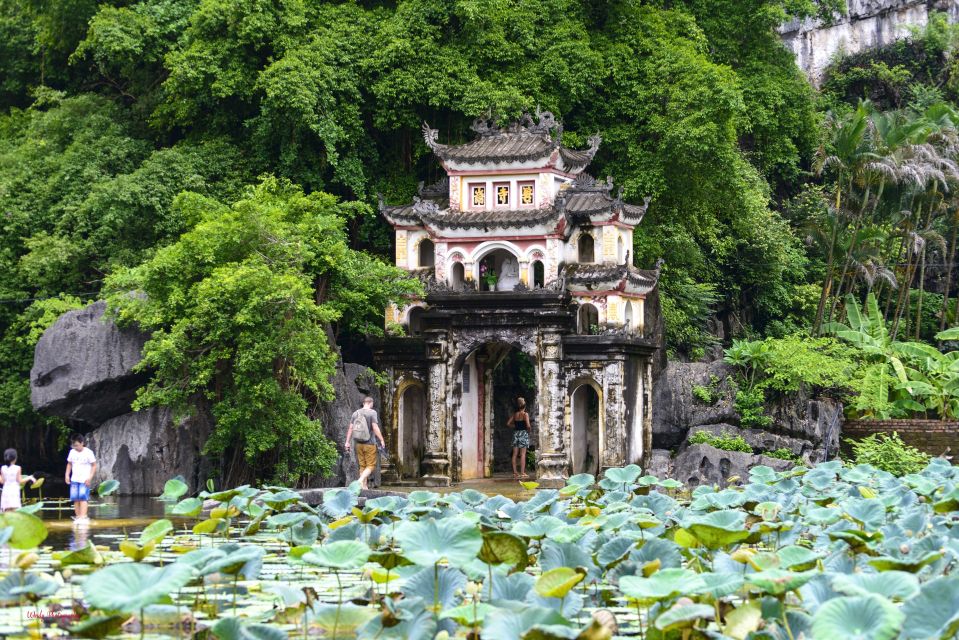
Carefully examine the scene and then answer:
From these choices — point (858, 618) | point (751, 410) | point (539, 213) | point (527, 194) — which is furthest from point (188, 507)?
point (751, 410)

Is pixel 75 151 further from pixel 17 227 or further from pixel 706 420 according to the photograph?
pixel 706 420

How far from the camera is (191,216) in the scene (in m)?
22.8

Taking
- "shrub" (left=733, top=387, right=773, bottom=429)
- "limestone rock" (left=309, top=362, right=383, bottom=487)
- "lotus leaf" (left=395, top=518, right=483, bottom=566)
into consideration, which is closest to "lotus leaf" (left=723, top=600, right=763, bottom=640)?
"lotus leaf" (left=395, top=518, right=483, bottom=566)

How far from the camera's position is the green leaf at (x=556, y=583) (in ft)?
23.6

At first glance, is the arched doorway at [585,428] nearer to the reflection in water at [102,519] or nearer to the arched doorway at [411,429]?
the arched doorway at [411,429]

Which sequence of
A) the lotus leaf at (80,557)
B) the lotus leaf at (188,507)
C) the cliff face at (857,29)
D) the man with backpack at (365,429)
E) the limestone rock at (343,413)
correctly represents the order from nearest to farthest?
the lotus leaf at (80,557)
the lotus leaf at (188,507)
the man with backpack at (365,429)
the limestone rock at (343,413)
the cliff face at (857,29)

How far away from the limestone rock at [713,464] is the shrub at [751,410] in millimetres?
1765

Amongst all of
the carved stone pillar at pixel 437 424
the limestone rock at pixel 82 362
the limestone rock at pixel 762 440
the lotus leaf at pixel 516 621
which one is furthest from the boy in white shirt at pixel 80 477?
the limestone rock at pixel 762 440

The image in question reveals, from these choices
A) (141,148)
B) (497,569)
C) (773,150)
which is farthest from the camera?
(773,150)

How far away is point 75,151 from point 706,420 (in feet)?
45.3

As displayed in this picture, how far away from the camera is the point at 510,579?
25.3 ft

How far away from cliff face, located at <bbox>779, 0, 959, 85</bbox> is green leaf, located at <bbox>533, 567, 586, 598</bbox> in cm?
3986

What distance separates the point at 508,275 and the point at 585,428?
3332mm

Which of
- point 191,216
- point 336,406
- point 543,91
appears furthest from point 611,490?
point 543,91
